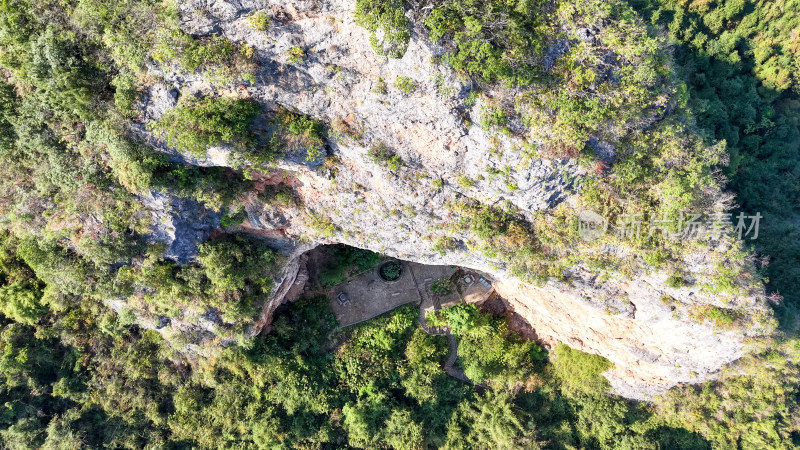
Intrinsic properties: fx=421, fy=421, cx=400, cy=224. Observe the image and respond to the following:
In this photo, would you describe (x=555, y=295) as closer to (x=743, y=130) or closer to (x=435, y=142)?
(x=435, y=142)

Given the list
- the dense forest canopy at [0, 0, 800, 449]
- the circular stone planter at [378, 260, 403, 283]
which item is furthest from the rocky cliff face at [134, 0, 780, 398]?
the circular stone planter at [378, 260, 403, 283]

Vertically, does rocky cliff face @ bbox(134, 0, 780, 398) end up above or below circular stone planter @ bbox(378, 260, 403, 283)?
above

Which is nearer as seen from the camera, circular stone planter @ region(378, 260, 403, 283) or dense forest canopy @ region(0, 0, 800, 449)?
dense forest canopy @ region(0, 0, 800, 449)

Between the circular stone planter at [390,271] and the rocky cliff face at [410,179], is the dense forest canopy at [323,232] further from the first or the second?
the circular stone planter at [390,271]

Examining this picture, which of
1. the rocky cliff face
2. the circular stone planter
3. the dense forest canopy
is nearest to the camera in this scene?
the rocky cliff face

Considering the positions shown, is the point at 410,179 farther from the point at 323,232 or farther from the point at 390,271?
the point at 390,271

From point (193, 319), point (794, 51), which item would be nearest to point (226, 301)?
point (193, 319)

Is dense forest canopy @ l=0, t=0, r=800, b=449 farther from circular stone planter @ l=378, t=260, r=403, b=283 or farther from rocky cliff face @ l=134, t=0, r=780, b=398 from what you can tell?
circular stone planter @ l=378, t=260, r=403, b=283

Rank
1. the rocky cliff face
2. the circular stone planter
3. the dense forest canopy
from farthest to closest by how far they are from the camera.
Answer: the circular stone planter
the dense forest canopy
the rocky cliff face
